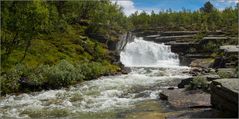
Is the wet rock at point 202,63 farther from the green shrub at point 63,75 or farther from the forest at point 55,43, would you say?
the green shrub at point 63,75

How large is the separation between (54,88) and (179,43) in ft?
151

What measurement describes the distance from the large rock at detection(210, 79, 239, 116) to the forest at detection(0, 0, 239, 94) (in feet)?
60.8

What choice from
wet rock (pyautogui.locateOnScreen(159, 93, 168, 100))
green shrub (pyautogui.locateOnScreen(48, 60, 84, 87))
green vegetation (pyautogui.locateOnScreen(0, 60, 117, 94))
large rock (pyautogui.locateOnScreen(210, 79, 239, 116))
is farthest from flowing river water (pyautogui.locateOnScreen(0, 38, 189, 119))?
large rock (pyautogui.locateOnScreen(210, 79, 239, 116))

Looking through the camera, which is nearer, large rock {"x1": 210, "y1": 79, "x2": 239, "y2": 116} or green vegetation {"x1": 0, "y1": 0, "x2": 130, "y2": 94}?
large rock {"x1": 210, "y1": 79, "x2": 239, "y2": 116}

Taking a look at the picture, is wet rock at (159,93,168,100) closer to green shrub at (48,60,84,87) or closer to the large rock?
the large rock

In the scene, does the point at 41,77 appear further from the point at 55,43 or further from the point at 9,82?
the point at 55,43

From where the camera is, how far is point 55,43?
53500 mm

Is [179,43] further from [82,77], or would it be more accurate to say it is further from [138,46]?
[82,77]

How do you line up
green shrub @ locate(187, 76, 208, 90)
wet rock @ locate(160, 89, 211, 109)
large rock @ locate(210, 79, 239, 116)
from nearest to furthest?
1. large rock @ locate(210, 79, 239, 116)
2. wet rock @ locate(160, 89, 211, 109)
3. green shrub @ locate(187, 76, 208, 90)

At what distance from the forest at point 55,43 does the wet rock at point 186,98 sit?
12389mm

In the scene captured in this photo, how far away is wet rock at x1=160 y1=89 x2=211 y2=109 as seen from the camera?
2452cm

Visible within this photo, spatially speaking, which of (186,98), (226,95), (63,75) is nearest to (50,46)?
(63,75)

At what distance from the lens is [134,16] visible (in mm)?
143750

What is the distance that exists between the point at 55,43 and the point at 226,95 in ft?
120
